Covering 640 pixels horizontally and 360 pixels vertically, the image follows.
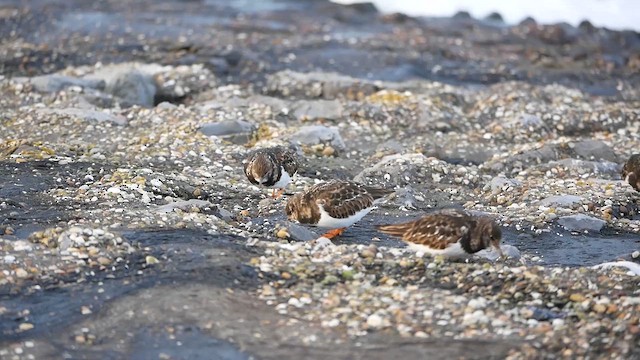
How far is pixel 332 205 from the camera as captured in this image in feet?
33.1

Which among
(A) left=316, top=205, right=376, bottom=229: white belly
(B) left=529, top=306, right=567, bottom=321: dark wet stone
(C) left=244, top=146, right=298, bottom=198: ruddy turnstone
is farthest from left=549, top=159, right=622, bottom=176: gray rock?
(B) left=529, top=306, right=567, bottom=321: dark wet stone

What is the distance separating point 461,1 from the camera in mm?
31469

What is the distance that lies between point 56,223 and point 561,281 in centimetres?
520

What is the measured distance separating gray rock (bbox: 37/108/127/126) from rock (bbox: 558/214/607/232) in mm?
7150

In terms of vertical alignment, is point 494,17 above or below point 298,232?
above

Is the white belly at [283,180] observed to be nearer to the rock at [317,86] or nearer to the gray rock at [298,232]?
the gray rock at [298,232]

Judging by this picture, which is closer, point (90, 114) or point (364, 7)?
point (90, 114)

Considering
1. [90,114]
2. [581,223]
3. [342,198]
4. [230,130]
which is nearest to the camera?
[342,198]

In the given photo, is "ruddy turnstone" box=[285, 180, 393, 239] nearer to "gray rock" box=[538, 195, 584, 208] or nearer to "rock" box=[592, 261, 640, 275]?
"rock" box=[592, 261, 640, 275]

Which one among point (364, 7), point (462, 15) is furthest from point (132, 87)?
point (462, 15)

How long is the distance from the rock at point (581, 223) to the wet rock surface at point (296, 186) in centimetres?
3

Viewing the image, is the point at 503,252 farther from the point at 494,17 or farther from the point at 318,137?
the point at 494,17

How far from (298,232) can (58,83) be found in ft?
27.3

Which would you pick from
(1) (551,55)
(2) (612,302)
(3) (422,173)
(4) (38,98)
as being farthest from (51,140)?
(1) (551,55)
